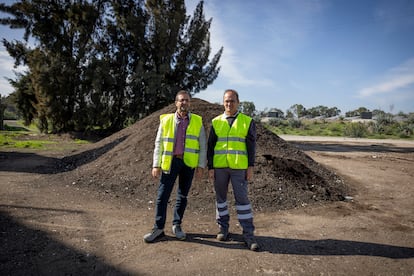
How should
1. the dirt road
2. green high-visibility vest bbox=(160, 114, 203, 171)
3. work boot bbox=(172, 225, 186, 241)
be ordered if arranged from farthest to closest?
1. work boot bbox=(172, 225, 186, 241)
2. green high-visibility vest bbox=(160, 114, 203, 171)
3. the dirt road

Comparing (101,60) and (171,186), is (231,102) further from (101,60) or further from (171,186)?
(101,60)

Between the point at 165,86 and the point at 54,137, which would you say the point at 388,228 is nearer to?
the point at 165,86

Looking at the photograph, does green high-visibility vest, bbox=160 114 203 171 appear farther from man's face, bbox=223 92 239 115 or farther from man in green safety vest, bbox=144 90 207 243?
man's face, bbox=223 92 239 115

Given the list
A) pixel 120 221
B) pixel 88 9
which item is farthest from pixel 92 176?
pixel 88 9

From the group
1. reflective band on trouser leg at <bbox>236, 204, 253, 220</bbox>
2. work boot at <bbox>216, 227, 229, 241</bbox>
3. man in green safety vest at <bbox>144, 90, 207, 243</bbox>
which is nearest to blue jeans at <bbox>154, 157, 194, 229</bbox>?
man in green safety vest at <bbox>144, 90, 207, 243</bbox>

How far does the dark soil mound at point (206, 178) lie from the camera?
18.5 ft

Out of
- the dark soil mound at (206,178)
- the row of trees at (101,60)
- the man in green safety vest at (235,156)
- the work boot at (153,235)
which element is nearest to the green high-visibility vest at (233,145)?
the man in green safety vest at (235,156)

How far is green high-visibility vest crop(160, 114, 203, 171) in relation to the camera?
3.62 meters

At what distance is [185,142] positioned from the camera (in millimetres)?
3701

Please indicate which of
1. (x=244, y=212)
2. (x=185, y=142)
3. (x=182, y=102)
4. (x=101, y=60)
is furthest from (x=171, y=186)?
(x=101, y=60)

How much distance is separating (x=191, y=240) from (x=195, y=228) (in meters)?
0.48

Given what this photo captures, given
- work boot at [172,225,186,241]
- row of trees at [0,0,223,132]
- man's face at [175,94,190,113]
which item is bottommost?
work boot at [172,225,186,241]

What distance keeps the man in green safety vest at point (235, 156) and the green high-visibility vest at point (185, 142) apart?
10.1 inches

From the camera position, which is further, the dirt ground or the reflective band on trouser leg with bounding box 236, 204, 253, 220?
the reflective band on trouser leg with bounding box 236, 204, 253, 220
